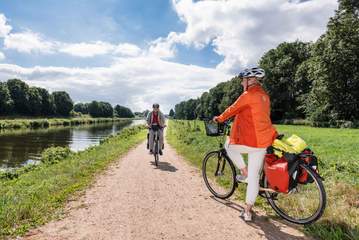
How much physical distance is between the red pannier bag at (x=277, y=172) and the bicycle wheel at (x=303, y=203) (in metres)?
0.24

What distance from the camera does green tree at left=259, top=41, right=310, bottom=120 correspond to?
5988 centimetres

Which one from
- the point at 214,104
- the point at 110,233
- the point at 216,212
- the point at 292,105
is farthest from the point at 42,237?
the point at 214,104

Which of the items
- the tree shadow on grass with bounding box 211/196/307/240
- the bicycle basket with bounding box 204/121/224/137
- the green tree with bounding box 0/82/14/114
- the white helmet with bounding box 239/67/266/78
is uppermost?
the green tree with bounding box 0/82/14/114

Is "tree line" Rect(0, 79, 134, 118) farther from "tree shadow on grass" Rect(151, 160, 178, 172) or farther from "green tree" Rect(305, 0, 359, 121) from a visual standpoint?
"tree shadow on grass" Rect(151, 160, 178, 172)

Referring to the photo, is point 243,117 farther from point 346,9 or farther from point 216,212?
point 346,9

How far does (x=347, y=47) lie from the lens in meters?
37.8

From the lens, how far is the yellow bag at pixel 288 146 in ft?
→ 17.0

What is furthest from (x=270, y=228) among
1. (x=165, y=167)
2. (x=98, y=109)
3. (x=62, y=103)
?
(x=98, y=109)

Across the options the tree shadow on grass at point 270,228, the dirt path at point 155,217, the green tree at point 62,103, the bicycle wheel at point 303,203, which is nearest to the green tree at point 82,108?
the green tree at point 62,103

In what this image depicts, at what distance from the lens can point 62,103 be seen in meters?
120

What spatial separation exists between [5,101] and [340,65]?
7746cm

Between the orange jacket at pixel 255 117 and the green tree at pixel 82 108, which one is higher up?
the green tree at pixel 82 108

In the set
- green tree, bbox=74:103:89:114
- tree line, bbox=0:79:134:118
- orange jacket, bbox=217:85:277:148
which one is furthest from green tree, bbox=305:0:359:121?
green tree, bbox=74:103:89:114

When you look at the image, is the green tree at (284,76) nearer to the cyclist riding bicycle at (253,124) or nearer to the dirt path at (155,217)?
the dirt path at (155,217)
